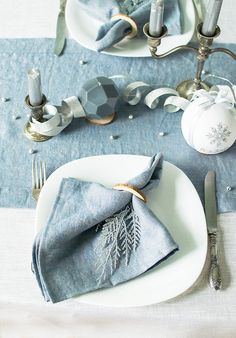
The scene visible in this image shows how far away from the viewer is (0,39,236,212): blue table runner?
0.83 m

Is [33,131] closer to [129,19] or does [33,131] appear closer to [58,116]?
[58,116]

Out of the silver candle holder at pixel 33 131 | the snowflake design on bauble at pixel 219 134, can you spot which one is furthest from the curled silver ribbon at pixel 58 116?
the snowflake design on bauble at pixel 219 134

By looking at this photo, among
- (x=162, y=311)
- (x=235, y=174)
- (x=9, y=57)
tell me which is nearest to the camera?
(x=162, y=311)

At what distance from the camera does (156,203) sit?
0.78 m

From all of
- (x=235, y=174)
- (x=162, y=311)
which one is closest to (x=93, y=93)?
(x=235, y=174)

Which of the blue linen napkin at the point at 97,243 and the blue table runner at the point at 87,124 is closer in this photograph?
the blue linen napkin at the point at 97,243

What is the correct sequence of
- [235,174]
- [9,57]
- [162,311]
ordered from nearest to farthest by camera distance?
1. [162,311]
2. [235,174]
3. [9,57]

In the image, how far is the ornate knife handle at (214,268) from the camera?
2.33 ft

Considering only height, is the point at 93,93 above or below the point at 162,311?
above

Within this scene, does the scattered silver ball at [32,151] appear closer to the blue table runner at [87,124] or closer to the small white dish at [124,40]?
the blue table runner at [87,124]

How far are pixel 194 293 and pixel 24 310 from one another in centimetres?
24

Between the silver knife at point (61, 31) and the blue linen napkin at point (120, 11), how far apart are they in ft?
0.14

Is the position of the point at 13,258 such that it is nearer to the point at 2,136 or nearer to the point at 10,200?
the point at 10,200

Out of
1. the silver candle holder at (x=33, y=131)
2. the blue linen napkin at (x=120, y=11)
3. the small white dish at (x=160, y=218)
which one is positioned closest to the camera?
the small white dish at (x=160, y=218)
